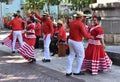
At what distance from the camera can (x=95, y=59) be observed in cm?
1195

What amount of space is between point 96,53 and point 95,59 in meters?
0.18

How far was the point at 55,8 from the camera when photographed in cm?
6350

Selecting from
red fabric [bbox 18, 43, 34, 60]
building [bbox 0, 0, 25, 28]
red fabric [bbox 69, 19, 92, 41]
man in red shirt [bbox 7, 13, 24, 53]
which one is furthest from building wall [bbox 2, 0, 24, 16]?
red fabric [bbox 69, 19, 92, 41]

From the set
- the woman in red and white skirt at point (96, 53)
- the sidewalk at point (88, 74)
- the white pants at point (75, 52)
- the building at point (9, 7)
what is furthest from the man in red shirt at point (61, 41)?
the building at point (9, 7)

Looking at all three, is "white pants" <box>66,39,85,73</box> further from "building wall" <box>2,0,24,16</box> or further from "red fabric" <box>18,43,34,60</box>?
"building wall" <box>2,0,24,16</box>

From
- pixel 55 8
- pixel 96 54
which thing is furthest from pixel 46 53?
pixel 55 8

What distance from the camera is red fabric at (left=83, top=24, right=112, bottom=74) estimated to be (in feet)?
39.0

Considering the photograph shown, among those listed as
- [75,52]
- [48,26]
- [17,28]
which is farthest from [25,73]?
[17,28]

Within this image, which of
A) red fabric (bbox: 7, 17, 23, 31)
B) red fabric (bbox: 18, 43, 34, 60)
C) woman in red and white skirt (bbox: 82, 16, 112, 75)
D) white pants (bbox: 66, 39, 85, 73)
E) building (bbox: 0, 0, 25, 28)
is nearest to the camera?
white pants (bbox: 66, 39, 85, 73)

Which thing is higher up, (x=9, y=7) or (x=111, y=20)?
(x=111, y=20)

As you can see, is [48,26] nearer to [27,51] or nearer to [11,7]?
[27,51]

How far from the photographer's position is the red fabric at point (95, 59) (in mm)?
11883

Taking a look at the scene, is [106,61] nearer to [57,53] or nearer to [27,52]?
[27,52]

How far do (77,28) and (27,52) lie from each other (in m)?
3.82
